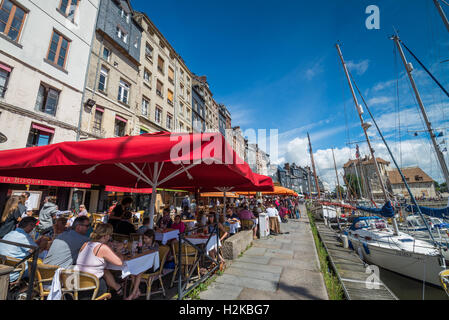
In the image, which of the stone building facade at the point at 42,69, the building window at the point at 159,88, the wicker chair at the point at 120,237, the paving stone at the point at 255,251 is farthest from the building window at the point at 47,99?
the paving stone at the point at 255,251

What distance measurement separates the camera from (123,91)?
51.5ft

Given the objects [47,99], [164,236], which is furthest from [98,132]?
[164,236]

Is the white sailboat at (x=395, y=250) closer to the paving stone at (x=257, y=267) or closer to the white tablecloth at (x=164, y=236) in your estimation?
the paving stone at (x=257, y=267)

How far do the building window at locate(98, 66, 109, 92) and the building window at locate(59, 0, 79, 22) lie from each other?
3.22 metres

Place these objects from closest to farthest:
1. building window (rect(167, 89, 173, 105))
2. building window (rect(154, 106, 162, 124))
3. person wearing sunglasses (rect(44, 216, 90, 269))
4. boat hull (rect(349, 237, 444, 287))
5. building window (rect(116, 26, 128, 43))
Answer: person wearing sunglasses (rect(44, 216, 90, 269)), boat hull (rect(349, 237, 444, 287)), building window (rect(116, 26, 128, 43)), building window (rect(154, 106, 162, 124)), building window (rect(167, 89, 173, 105))

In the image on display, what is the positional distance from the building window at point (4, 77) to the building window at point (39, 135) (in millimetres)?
1765

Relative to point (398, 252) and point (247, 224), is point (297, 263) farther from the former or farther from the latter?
point (398, 252)

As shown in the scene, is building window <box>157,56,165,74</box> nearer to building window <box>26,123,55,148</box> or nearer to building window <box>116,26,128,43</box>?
building window <box>116,26,128,43</box>

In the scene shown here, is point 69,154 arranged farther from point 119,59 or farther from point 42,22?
point 119,59

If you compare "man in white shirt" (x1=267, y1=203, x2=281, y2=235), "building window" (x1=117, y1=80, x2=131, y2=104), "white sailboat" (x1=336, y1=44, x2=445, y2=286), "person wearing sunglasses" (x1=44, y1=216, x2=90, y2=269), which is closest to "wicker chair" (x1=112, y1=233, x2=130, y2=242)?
"person wearing sunglasses" (x1=44, y1=216, x2=90, y2=269)

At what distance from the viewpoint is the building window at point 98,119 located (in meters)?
13.1

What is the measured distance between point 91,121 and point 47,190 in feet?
15.9

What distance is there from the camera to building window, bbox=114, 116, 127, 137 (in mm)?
14617
